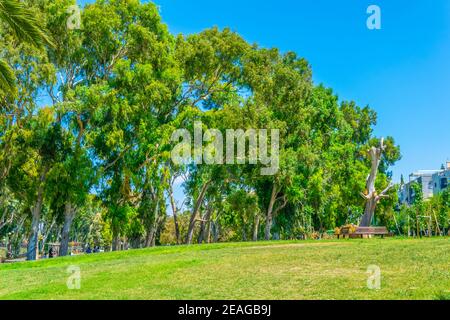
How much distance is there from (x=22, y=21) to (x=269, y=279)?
8831 millimetres

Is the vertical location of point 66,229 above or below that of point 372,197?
below

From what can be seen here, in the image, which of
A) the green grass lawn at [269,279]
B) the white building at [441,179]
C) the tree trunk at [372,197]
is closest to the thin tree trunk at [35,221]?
the green grass lawn at [269,279]

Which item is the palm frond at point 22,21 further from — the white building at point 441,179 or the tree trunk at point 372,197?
the white building at point 441,179

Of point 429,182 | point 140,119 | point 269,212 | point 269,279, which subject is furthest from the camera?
point 429,182

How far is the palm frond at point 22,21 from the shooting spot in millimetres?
11891

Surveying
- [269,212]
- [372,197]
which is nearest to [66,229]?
[269,212]

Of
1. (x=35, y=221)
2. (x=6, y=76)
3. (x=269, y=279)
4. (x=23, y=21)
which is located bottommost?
(x=269, y=279)

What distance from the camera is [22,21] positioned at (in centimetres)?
1216

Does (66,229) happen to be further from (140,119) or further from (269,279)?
(269,279)

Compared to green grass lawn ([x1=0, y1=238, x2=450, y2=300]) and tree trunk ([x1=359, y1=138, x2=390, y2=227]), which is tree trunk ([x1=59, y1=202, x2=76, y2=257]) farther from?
tree trunk ([x1=359, y1=138, x2=390, y2=227])

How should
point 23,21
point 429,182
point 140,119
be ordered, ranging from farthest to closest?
point 429,182
point 140,119
point 23,21

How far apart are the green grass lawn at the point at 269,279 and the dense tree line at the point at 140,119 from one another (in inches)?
598
